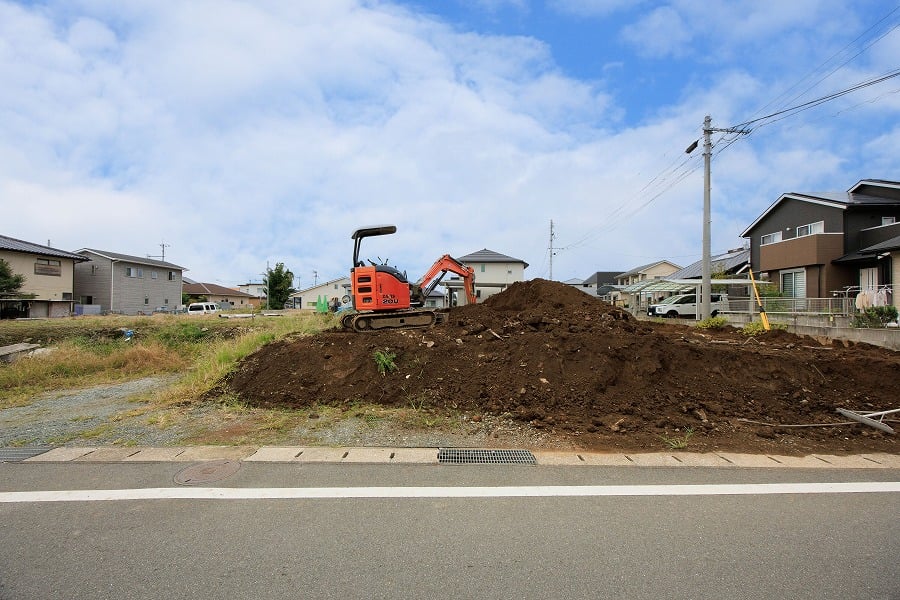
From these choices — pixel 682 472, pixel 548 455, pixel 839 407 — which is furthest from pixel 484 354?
pixel 839 407

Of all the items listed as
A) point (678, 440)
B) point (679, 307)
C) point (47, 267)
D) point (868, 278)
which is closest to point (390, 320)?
point (678, 440)

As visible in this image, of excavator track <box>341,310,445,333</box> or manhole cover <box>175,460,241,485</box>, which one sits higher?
excavator track <box>341,310,445,333</box>

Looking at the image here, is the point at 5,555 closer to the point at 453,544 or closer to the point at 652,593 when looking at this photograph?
the point at 453,544

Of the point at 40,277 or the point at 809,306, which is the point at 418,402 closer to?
the point at 809,306

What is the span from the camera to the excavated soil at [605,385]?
203 inches

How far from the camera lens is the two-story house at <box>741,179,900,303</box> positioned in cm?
1917

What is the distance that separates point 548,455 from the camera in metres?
4.54

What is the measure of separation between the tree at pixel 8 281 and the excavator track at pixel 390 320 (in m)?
26.3

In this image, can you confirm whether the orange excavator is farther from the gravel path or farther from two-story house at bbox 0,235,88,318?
two-story house at bbox 0,235,88,318

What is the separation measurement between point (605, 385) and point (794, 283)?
22.3 metres

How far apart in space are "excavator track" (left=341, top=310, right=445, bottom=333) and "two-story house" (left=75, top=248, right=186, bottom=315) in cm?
3137

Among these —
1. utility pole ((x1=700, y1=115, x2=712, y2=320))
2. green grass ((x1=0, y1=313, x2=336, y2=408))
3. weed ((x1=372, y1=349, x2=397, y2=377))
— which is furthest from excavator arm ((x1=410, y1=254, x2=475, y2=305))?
utility pole ((x1=700, y1=115, x2=712, y2=320))

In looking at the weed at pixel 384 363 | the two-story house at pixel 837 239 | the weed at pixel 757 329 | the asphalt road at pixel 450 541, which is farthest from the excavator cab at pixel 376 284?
the two-story house at pixel 837 239

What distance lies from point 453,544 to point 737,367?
5615 millimetres
